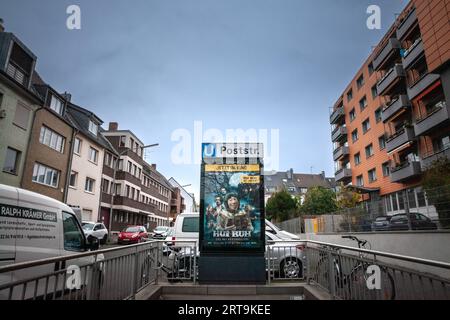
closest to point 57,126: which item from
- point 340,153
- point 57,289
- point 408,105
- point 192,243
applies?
point 192,243

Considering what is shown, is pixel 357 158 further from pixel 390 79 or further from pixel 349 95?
pixel 390 79

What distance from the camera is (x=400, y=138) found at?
2638cm

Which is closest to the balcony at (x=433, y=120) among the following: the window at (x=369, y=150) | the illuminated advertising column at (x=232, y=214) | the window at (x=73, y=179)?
the window at (x=369, y=150)

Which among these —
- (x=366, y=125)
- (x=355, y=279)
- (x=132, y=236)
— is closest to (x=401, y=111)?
(x=366, y=125)

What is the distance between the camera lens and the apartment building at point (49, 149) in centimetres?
2042

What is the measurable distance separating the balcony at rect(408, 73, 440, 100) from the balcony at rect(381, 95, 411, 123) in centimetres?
113

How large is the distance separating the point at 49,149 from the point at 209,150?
62.4 ft

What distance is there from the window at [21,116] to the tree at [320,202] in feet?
119

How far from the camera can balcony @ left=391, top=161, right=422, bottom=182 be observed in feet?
79.6

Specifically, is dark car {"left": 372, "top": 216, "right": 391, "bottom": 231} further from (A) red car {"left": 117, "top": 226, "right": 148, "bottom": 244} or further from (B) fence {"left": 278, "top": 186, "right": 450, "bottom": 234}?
(A) red car {"left": 117, "top": 226, "right": 148, "bottom": 244}

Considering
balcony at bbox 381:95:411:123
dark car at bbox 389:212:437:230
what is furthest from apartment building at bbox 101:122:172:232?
balcony at bbox 381:95:411:123

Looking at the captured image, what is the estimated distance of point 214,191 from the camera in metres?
7.74

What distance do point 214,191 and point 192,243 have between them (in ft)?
5.31

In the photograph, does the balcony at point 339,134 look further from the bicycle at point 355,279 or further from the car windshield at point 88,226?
the bicycle at point 355,279
